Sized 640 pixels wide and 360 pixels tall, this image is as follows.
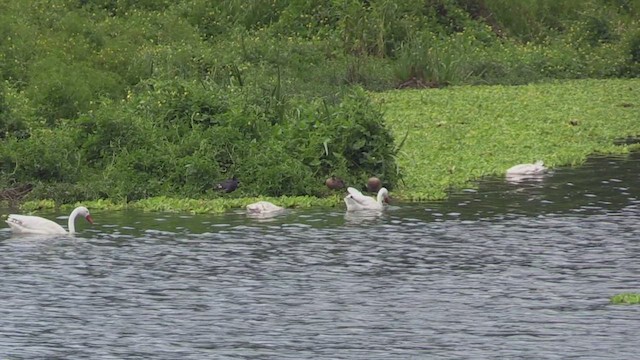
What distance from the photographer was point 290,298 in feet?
41.7

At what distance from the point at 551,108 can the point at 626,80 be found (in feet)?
18.5

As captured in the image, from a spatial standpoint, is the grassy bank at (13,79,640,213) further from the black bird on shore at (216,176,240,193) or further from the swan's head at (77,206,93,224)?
the swan's head at (77,206,93,224)

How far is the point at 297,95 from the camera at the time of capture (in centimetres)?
2358

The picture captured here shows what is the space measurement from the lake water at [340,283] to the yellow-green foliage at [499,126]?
1797 mm

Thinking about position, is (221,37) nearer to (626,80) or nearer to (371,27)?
(371,27)

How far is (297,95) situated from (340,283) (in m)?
10.5

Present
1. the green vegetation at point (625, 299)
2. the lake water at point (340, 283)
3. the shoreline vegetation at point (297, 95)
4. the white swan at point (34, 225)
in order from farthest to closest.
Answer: the shoreline vegetation at point (297, 95)
the white swan at point (34, 225)
the green vegetation at point (625, 299)
the lake water at point (340, 283)

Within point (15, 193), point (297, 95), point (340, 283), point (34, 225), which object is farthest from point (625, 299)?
point (297, 95)

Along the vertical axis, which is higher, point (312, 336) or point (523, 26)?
point (523, 26)

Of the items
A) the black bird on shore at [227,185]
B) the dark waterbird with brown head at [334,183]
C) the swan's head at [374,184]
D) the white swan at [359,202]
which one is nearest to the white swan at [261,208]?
the white swan at [359,202]

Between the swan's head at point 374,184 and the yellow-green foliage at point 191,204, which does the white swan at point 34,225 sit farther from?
the swan's head at point 374,184

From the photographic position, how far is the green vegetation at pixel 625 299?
1224cm

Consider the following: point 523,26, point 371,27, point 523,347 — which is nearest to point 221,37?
point 371,27

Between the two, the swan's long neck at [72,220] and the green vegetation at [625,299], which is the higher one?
the swan's long neck at [72,220]
